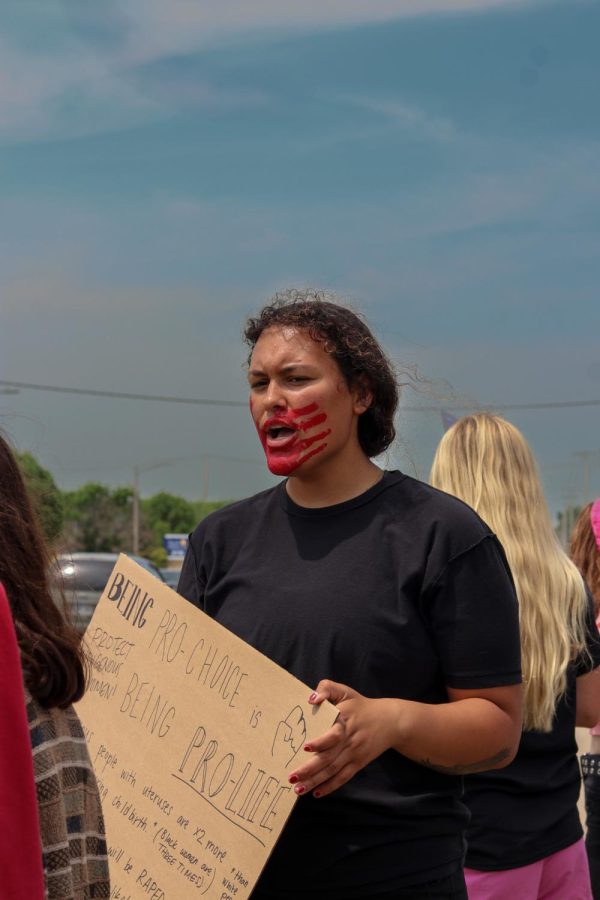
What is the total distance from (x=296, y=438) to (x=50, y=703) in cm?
114

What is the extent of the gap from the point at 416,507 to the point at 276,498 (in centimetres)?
37

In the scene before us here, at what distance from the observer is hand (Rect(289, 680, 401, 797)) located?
231 centimetres

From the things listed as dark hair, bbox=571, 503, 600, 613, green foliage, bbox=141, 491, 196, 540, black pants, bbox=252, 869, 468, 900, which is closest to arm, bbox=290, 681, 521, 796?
black pants, bbox=252, 869, 468, 900

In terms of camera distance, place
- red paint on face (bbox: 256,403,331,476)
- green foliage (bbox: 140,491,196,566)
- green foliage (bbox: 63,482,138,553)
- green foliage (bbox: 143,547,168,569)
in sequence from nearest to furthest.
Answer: red paint on face (bbox: 256,403,331,476), green foliage (bbox: 143,547,168,569), green foliage (bbox: 63,482,138,553), green foliage (bbox: 140,491,196,566)

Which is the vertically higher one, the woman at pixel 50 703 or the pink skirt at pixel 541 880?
the woman at pixel 50 703

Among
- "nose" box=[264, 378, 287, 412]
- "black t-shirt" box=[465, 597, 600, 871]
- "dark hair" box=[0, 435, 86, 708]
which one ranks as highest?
"nose" box=[264, 378, 287, 412]

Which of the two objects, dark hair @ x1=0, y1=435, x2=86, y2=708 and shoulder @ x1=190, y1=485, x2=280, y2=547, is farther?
shoulder @ x1=190, y1=485, x2=280, y2=547

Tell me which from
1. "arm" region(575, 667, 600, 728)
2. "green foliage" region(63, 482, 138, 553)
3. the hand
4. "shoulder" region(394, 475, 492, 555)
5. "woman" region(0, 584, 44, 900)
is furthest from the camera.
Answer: "green foliage" region(63, 482, 138, 553)

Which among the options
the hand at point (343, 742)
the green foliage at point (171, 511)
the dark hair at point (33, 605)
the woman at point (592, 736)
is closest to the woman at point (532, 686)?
the woman at point (592, 736)

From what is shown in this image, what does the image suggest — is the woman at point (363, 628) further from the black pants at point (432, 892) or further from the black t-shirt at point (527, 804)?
the black t-shirt at point (527, 804)

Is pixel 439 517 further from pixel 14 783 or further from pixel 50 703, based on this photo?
pixel 14 783

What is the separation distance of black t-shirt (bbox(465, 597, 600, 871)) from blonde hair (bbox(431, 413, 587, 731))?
9 centimetres

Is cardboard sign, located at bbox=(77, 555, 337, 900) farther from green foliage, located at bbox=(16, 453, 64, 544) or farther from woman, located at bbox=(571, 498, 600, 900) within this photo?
woman, located at bbox=(571, 498, 600, 900)

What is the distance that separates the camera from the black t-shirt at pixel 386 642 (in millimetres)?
2471
